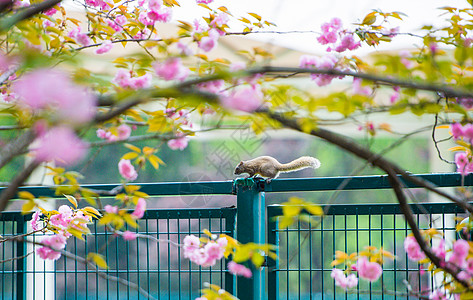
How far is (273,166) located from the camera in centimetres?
263

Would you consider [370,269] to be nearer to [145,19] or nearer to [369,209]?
[369,209]

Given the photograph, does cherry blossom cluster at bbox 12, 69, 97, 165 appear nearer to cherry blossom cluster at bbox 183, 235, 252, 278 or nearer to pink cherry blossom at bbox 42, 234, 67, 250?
cherry blossom cluster at bbox 183, 235, 252, 278

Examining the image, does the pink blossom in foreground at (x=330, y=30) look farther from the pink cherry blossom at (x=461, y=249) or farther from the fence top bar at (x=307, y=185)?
the pink cherry blossom at (x=461, y=249)

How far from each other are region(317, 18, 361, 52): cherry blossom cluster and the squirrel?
28.6 inches

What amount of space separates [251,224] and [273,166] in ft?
2.80

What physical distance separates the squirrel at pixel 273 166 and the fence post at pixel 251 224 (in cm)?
66

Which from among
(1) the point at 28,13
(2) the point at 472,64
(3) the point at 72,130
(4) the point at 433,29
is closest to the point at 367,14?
(4) the point at 433,29

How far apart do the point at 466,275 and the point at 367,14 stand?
92 centimetres

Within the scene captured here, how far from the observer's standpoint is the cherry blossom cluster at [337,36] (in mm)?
1787

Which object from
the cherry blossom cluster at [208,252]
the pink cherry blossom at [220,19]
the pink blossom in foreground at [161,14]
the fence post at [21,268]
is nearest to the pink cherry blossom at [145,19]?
the pink blossom in foreground at [161,14]

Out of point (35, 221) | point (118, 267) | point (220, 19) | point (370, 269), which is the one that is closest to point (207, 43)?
point (220, 19)

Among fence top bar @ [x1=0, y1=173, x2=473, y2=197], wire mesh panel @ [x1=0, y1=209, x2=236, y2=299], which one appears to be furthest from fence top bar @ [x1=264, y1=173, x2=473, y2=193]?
wire mesh panel @ [x1=0, y1=209, x2=236, y2=299]

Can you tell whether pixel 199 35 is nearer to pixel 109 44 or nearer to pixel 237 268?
pixel 109 44

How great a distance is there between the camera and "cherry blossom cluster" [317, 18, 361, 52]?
70.3 inches
